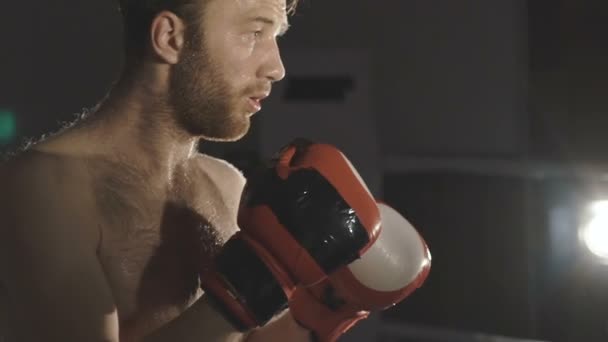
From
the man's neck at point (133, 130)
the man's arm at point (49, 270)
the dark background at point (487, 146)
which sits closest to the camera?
the man's arm at point (49, 270)

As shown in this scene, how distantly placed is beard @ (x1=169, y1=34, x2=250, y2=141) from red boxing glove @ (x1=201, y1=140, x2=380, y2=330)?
111mm

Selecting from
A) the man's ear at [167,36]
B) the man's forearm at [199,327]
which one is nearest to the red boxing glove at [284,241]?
the man's forearm at [199,327]

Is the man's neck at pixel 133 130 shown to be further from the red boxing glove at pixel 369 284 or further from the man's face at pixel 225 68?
the red boxing glove at pixel 369 284

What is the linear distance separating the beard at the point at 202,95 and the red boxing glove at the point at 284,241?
0.36 feet

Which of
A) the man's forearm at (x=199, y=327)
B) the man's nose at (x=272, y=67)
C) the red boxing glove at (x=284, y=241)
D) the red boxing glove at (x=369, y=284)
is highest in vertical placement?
the man's nose at (x=272, y=67)

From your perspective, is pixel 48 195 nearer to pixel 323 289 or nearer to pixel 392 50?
pixel 323 289

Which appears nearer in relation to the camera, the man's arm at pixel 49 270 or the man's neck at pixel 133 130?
the man's arm at pixel 49 270

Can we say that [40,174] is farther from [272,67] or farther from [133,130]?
[272,67]

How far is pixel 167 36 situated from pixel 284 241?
1.13 ft

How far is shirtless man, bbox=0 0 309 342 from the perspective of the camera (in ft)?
3.87

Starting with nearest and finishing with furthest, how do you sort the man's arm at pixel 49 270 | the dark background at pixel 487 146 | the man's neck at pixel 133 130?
the man's arm at pixel 49 270
the man's neck at pixel 133 130
the dark background at pixel 487 146

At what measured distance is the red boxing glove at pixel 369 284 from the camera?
1334 mm

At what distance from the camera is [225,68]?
131 centimetres

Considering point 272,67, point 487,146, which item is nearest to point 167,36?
point 272,67
